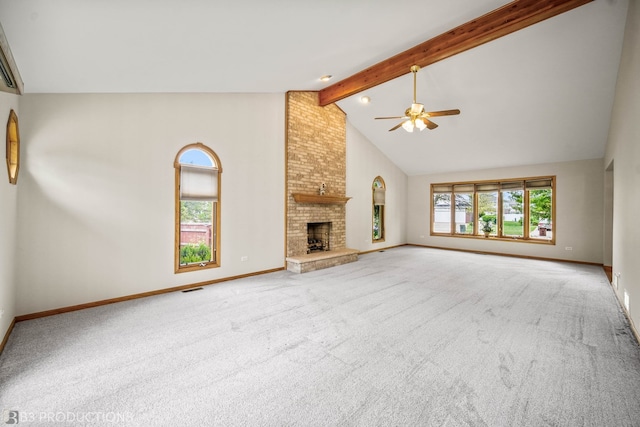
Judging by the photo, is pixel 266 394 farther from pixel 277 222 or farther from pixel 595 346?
pixel 277 222

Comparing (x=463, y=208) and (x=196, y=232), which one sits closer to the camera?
(x=196, y=232)

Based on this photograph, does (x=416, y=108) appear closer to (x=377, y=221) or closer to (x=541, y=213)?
(x=377, y=221)

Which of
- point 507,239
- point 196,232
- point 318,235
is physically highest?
point 196,232

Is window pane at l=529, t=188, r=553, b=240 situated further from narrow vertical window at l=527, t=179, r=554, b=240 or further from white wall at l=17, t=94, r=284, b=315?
white wall at l=17, t=94, r=284, b=315

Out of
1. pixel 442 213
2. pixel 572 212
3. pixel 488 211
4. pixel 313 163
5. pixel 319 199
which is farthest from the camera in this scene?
pixel 442 213

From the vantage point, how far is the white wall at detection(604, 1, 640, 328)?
9.68ft

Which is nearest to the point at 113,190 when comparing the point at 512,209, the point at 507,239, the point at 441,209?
the point at 441,209

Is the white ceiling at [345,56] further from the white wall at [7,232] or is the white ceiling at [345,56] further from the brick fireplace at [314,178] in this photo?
the brick fireplace at [314,178]

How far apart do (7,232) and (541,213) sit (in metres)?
10.4

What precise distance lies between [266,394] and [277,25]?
3.40 meters

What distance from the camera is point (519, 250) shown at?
774 cm

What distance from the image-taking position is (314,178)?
648 centimetres

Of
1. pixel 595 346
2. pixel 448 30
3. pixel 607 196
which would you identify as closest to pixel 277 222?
pixel 448 30

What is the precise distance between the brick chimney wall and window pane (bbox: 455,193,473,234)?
433 cm
